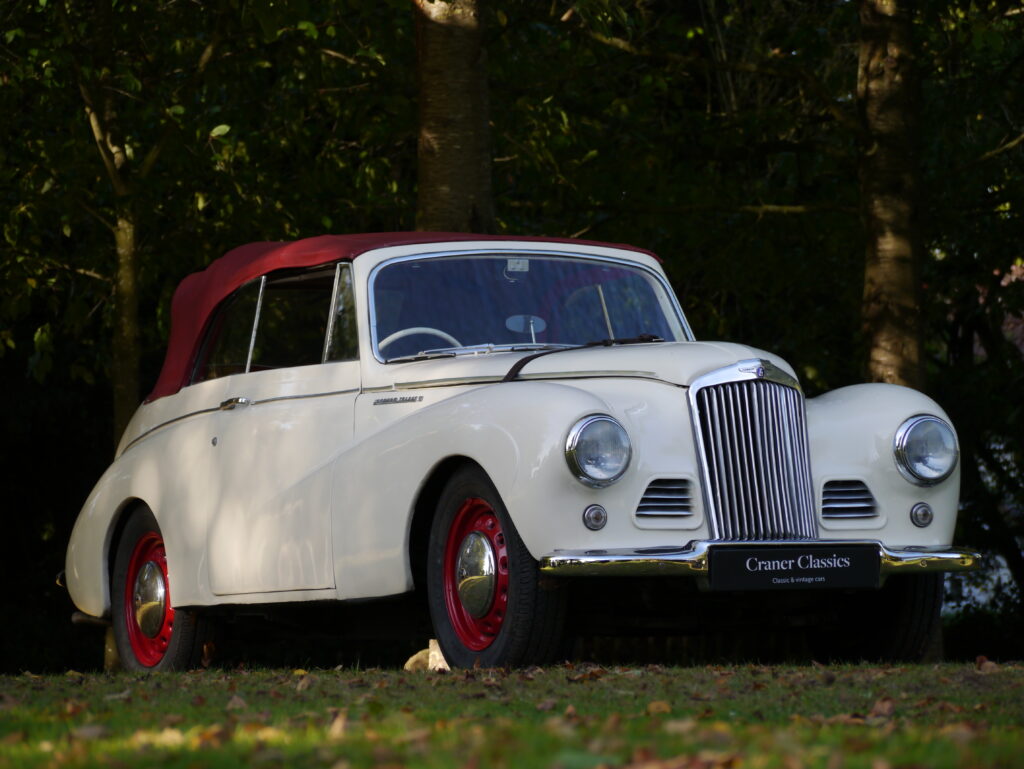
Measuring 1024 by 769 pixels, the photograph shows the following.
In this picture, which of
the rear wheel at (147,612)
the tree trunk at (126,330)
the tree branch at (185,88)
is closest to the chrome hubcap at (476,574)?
the rear wheel at (147,612)

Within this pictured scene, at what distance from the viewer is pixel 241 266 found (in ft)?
30.3

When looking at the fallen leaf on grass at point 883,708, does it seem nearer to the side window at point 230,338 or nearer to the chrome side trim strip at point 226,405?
the chrome side trim strip at point 226,405

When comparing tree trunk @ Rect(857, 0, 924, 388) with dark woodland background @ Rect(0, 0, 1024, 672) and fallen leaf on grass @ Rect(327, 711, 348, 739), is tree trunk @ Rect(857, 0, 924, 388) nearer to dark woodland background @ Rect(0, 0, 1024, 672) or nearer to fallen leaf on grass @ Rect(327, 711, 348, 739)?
dark woodland background @ Rect(0, 0, 1024, 672)

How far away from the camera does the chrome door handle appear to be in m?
8.79

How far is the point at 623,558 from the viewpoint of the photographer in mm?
6703

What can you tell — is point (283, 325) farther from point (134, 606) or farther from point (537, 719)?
point (537, 719)

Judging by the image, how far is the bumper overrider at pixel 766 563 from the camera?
6.69 m

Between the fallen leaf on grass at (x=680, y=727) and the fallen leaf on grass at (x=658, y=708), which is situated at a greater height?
the fallen leaf on grass at (x=680, y=727)

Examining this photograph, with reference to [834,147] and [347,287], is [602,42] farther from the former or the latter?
[347,287]

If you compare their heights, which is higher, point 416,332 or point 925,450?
point 416,332

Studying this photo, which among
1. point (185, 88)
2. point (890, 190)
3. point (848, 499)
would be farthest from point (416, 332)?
point (185, 88)

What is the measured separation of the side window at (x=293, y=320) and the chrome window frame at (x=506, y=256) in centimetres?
32

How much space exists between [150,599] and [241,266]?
189 centimetres

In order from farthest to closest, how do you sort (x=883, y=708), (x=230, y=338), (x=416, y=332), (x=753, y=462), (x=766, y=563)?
(x=230, y=338) < (x=416, y=332) < (x=753, y=462) < (x=766, y=563) < (x=883, y=708)
